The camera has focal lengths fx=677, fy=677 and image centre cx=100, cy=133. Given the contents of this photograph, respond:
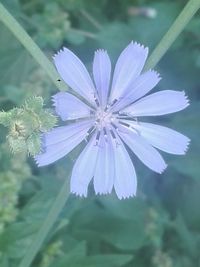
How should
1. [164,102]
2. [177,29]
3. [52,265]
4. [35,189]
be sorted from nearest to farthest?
[177,29]
[164,102]
[52,265]
[35,189]

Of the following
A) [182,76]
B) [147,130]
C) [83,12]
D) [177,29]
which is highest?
[83,12]

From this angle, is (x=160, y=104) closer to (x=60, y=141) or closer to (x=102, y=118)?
(x=102, y=118)

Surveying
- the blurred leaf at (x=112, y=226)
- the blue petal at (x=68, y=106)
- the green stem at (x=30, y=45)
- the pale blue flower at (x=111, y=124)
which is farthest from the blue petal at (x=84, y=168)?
the blurred leaf at (x=112, y=226)

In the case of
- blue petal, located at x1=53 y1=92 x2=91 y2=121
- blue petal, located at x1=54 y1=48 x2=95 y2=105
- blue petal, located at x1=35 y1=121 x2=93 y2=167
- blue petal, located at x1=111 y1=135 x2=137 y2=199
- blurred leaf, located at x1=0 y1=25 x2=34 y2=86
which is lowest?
blue petal, located at x1=111 y1=135 x2=137 y2=199

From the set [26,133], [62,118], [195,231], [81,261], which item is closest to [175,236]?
[195,231]

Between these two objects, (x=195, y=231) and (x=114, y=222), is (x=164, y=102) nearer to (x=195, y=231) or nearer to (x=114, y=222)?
(x=114, y=222)

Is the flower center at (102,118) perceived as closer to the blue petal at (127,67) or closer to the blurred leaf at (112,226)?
the blue petal at (127,67)

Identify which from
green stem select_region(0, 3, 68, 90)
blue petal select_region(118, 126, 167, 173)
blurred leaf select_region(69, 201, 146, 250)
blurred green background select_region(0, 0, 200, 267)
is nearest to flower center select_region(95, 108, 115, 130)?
blue petal select_region(118, 126, 167, 173)

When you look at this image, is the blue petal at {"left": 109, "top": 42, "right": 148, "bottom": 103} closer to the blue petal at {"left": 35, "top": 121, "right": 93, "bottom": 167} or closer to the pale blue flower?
the pale blue flower
